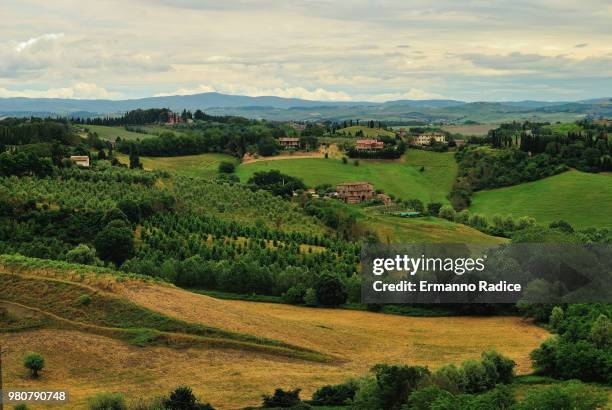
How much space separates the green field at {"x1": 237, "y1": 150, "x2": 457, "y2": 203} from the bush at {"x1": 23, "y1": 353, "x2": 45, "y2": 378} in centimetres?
7751

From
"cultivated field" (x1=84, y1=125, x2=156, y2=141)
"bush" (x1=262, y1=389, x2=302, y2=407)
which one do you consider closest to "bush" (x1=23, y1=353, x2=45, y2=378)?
"bush" (x1=262, y1=389, x2=302, y2=407)

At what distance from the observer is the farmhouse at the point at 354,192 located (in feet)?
350

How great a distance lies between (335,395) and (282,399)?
2.45m

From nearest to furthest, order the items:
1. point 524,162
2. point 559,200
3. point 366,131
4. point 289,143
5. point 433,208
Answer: point 433,208 → point 559,200 → point 524,162 → point 289,143 → point 366,131

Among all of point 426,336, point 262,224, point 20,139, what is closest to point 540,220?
point 262,224

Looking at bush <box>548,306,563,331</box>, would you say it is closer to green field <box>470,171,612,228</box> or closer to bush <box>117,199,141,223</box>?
bush <box>117,199,141,223</box>

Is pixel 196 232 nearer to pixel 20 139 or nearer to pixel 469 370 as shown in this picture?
pixel 469 370

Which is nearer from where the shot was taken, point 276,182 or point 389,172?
point 276,182

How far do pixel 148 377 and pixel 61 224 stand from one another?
31.8 m

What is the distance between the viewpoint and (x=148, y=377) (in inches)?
1496

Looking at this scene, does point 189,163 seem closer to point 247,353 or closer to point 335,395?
point 247,353

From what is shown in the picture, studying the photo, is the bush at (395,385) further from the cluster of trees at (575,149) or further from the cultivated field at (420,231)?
the cluster of trees at (575,149)

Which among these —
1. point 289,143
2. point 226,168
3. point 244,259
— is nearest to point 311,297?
point 244,259

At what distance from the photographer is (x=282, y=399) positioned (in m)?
33.6
